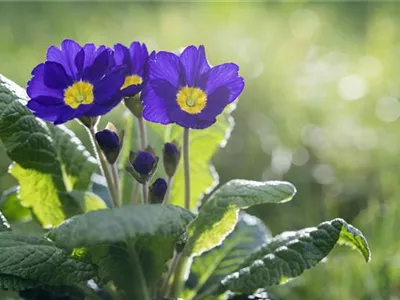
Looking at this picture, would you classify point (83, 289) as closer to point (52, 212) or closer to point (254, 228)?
point (52, 212)

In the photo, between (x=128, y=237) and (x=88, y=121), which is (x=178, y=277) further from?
(x=128, y=237)

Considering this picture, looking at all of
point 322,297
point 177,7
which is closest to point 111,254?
point 322,297

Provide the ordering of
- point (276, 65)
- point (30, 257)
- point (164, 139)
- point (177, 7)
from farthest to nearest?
point (177, 7), point (276, 65), point (164, 139), point (30, 257)

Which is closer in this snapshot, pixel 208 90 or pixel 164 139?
pixel 208 90

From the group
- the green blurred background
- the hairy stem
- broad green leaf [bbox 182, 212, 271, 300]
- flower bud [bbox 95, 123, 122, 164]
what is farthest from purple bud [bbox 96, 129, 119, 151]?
the green blurred background

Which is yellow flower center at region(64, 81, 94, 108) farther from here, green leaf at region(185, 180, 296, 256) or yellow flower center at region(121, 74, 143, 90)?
green leaf at region(185, 180, 296, 256)

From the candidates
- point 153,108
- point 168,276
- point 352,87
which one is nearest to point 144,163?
point 153,108

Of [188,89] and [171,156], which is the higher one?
[188,89]
